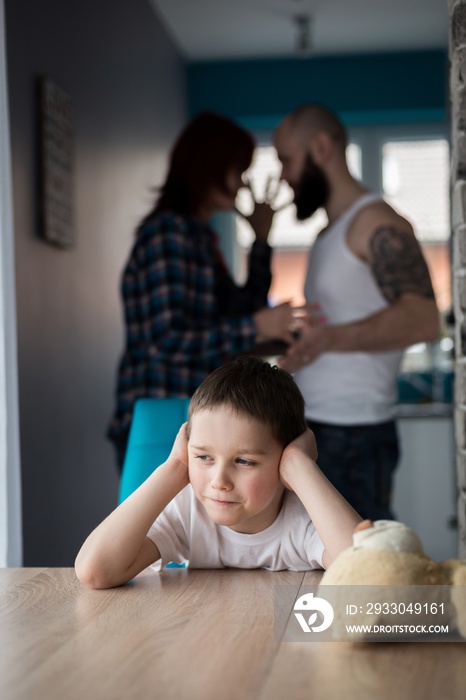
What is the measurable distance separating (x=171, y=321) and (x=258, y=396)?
1.12 m

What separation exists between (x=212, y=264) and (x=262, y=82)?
3249mm

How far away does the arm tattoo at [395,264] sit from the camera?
2.43 metres

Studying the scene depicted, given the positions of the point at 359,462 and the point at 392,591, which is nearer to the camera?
the point at 392,591

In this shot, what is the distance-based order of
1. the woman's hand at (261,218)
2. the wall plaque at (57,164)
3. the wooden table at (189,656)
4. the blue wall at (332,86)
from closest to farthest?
the wooden table at (189,656) < the wall plaque at (57,164) < the woman's hand at (261,218) < the blue wall at (332,86)

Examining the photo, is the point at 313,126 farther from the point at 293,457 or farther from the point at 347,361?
the point at 293,457

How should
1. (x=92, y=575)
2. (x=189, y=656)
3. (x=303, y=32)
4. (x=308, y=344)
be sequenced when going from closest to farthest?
1. (x=189, y=656)
2. (x=92, y=575)
3. (x=308, y=344)
4. (x=303, y=32)

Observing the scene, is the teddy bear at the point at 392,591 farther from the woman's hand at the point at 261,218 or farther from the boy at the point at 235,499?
the woman's hand at the point at 261,218

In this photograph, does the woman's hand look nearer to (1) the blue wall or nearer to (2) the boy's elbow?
(2) the boy's elbow

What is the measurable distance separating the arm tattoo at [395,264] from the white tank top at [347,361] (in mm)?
55

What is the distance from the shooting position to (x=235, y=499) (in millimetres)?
1289

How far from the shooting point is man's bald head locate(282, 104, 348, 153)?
270 centimetres

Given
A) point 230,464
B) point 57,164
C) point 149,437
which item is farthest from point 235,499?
point 57,164

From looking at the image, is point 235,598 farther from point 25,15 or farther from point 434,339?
point 25,15

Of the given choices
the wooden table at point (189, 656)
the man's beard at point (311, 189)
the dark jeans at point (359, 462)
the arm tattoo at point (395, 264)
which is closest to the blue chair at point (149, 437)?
the wooden table at point (189, 656)
